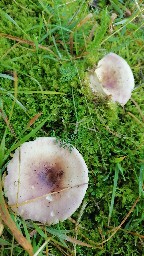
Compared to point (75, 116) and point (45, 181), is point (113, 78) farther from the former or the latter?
point (45, 181)

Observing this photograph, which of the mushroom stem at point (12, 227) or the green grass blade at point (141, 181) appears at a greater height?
the green grass blade at point (141, 181)

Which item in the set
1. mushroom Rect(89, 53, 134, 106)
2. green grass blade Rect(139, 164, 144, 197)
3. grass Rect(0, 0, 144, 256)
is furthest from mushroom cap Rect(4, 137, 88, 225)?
mushroom Rect(89, 53, 134, 106)

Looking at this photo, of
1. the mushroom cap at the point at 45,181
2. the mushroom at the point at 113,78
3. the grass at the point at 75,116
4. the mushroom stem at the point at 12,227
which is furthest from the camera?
the mushroom at the point at 113,78

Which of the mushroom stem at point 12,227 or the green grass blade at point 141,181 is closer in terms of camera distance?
the mushroom stem at point 12,227

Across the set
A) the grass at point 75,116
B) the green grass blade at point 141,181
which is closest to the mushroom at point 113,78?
the grass at point 75,116

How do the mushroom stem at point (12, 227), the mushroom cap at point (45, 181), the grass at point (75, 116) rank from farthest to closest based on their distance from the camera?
the grass at point (75, 116) → the mushroom cap at point (45, 181) → the mushroom stem at point (12, 227)

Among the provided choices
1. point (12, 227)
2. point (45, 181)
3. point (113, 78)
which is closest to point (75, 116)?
point (113, 78)

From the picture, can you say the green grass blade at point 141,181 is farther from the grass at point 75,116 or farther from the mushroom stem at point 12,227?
the mushroom stem at point 12,227

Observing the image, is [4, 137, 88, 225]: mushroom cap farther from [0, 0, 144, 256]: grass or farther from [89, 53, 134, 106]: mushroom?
[89, 53, 134, 106]: mushroom
